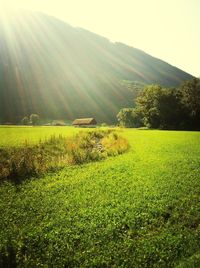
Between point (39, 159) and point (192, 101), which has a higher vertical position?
point (39, 159)

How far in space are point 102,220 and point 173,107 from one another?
10608 centimetres

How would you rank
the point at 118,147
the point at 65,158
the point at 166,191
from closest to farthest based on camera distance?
1. the point at 166,191
2. the point at 65,158
3. the point at 118,147

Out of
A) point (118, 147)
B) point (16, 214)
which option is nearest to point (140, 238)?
point (16, 214)

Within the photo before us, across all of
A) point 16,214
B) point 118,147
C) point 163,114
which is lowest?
point 163,114

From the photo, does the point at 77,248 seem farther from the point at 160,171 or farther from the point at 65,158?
the point at 65,158

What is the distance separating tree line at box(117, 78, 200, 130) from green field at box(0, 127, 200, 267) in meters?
90.0

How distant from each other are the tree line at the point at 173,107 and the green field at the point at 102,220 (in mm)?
89999

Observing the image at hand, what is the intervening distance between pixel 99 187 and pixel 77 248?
869 cm

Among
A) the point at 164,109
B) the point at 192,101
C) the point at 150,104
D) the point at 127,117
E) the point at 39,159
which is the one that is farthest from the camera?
the point at 127,117

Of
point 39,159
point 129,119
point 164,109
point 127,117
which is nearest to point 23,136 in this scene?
point 39,159

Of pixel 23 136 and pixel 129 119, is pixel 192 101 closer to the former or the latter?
pixel 129 119

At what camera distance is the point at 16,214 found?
16609 millimetres

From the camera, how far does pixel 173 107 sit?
117000 millimetres

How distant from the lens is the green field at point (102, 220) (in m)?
12.5
